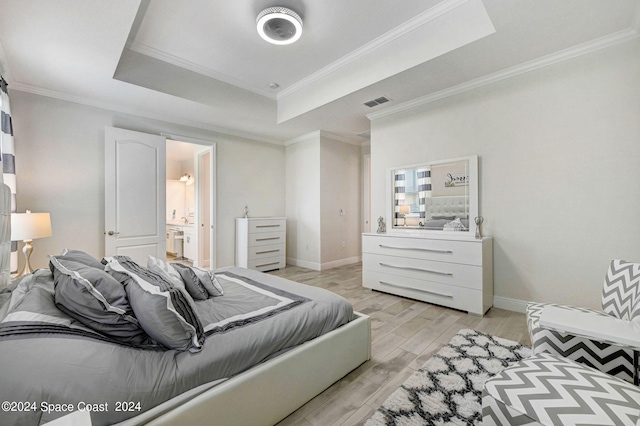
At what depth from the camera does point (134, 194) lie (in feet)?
11.9

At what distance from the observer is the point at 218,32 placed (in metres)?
2.70

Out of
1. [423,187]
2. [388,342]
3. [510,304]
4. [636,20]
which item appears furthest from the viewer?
[423,187]

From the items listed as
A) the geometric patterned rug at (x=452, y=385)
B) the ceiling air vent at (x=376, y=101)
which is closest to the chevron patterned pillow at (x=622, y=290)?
the geometric patterned rug at (x=452, y=385)

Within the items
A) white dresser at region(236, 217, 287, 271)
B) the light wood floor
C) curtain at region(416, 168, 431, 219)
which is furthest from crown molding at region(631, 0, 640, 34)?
white dresser at region(236, 217, 287, 271)

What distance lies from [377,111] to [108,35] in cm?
311

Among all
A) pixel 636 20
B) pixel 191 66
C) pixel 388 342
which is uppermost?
pixel 191 66

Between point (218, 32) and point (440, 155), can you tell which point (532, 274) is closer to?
point (440, 155)

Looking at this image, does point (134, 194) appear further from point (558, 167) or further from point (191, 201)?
point (558, 167)

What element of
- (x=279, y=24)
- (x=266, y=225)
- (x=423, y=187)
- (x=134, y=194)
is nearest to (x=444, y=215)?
(x=423, y=187)

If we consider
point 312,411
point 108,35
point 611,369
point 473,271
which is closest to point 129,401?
point 312,411

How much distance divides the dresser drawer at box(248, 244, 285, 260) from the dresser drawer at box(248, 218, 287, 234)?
0.94 ft

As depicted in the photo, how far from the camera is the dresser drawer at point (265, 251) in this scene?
4.72 metres

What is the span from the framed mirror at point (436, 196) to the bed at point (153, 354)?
86.1 inches

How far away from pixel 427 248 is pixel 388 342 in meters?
1.32
